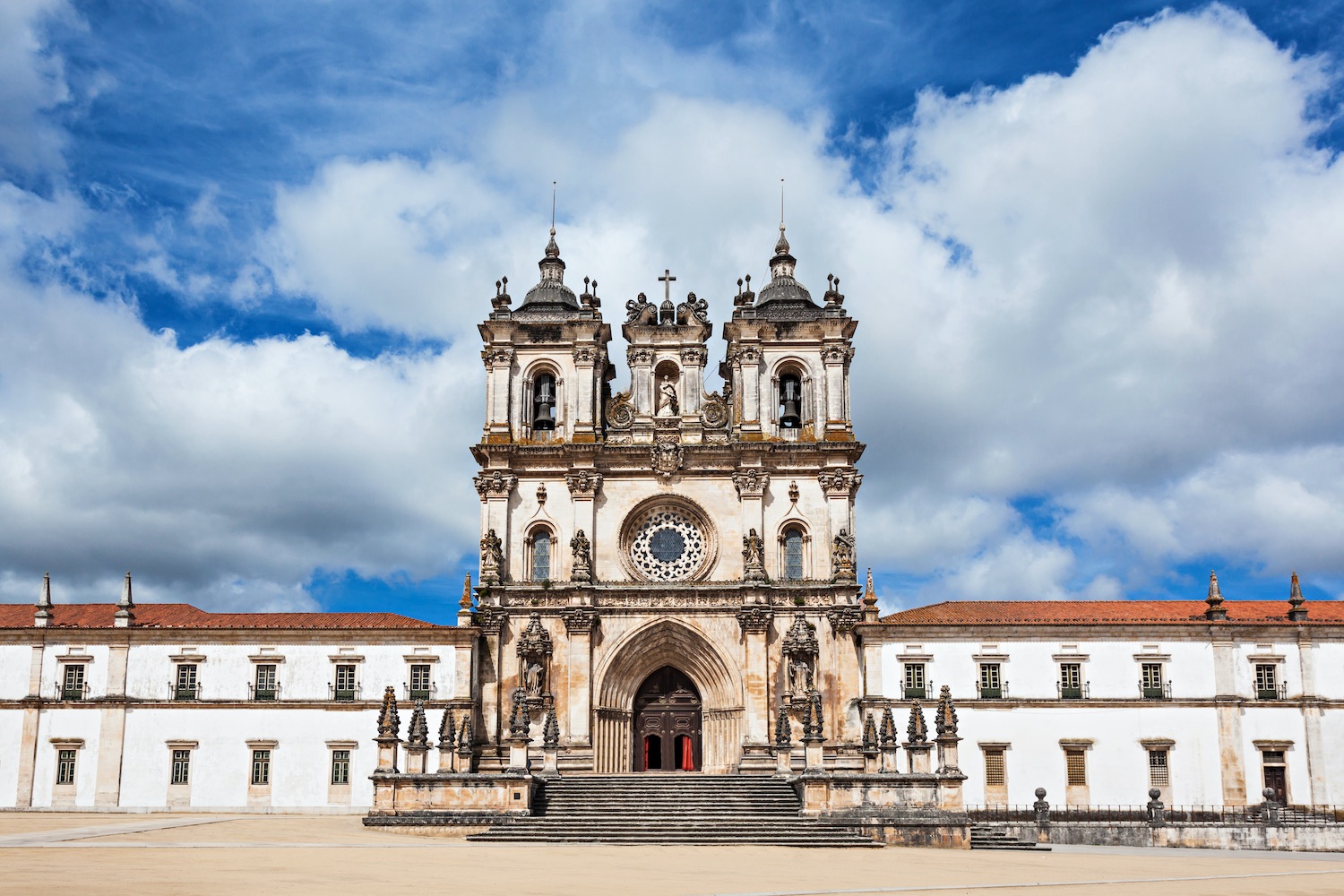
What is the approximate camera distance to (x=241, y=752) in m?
40.7

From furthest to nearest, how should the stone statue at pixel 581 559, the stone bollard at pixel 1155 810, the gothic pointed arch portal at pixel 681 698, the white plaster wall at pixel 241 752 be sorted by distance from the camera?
the stone statue at pixel 581 559
the gothic pointed arch portal at pixel 681 698
the white plaster wall at pixel 241 752
the stone bollard at pixel 1155 810

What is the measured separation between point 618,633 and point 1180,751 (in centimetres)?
1883

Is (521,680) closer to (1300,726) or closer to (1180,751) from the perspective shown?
(1180,751)

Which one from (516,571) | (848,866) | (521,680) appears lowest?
(848,866)

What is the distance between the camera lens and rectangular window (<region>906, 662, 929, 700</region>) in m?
40.6

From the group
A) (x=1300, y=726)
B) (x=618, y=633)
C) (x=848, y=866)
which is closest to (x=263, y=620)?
(x=618, y=633)

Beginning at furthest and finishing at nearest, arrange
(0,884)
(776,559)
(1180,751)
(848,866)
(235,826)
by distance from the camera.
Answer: (776,559)
(1180,751)
(235,826)
(848,866)
(0,884)

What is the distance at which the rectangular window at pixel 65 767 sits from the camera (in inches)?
1594

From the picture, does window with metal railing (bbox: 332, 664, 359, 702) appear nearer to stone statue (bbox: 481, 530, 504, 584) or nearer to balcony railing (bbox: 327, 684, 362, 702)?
balcony railing (bbox: 327, 684, 362, 702)

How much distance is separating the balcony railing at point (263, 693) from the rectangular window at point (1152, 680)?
2892cm

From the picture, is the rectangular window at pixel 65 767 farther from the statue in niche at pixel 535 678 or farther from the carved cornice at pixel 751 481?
the carved cornice at pixel 751 481

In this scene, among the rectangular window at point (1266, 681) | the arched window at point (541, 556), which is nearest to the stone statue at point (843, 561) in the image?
the arched window at point (541, 556)

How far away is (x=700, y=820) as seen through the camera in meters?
30.7

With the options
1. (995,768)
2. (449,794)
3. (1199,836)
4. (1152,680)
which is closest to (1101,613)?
(1152,680)
